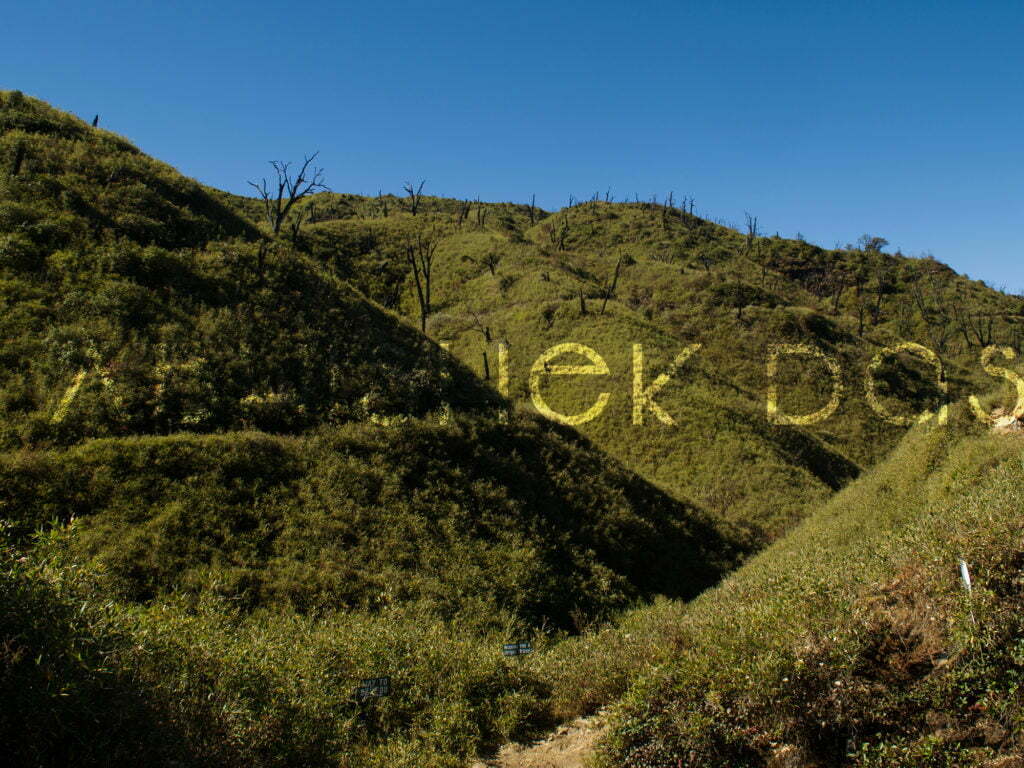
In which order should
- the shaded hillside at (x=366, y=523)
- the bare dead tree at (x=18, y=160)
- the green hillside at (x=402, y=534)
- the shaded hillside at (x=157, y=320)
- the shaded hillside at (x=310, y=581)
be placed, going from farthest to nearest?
the bare dead tree at (x=18, y=160) → the shaded hillside at (x=157, y=320) → the shaded hillside at (x=366, y=523) → the green hillside at (x=402, y=534) → the shaded hillside at (x=310, y=581)

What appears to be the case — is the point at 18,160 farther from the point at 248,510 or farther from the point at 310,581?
the point at 310,581

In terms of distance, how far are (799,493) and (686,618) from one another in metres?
27.9

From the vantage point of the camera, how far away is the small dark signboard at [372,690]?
995 cm

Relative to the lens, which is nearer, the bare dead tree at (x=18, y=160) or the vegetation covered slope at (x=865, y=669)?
the vegetation covered slope at (x=865, y=669)

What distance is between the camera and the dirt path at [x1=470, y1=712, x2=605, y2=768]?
326 inches

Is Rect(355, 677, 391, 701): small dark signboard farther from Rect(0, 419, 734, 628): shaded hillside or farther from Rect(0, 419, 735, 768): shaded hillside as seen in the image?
Rect(0, 419, 734, 628): shaded hillside

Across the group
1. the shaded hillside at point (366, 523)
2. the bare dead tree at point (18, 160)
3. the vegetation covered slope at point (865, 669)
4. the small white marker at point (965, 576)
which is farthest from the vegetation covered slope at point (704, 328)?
the bare dead tree at point (18, 160)

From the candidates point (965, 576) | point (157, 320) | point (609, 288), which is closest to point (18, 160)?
point (157, 320)

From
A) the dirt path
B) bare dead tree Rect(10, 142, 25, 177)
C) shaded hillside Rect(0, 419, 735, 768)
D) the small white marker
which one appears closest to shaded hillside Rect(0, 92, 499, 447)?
bare dead tree Rect(10, 142, 25, 177)

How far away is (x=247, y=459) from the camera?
19.5 meters

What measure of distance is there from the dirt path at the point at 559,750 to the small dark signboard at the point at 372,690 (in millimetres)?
2292

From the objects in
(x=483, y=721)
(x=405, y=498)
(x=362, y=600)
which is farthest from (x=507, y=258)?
(x=483, y=721)

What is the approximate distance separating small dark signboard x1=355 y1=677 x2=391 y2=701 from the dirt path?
229 centimetres

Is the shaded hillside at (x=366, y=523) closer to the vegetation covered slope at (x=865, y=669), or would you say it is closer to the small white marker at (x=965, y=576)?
the vegetation covered slope at (x=865, y=669)
